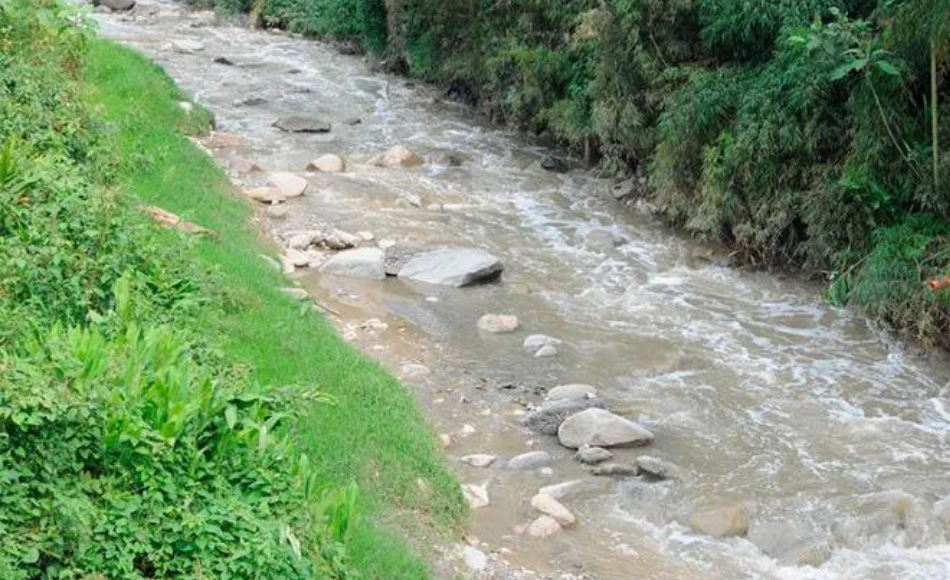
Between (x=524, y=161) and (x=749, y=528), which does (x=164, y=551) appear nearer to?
(x=749, y=528)

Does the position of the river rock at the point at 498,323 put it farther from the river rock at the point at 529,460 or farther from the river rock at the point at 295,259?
the river rock at the point at 529,460

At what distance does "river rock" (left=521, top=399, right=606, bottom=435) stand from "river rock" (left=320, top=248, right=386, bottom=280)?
11.7 ft

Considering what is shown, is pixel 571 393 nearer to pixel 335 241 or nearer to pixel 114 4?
pixel 335 241

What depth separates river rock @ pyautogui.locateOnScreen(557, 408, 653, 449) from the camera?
9.11 metres

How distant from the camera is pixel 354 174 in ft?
54.6

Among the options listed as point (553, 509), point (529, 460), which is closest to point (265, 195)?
point (529, 460)

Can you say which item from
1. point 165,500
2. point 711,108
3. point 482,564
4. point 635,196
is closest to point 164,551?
point 165,500

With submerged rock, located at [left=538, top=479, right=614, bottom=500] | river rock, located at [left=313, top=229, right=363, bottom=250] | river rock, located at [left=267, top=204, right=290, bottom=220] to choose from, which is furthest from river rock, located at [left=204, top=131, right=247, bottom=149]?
submerged rock, located at [left=538, top=479, right=614, bottom=500]

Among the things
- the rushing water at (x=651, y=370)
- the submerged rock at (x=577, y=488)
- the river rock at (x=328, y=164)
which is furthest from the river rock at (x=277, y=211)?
the submerged rock at (x=577, y=488)

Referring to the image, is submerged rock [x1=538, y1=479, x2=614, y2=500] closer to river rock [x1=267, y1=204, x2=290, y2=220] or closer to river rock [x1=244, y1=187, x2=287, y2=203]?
river rock [x1=267, y1=204, x2=290, y2=220]

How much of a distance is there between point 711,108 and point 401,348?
5131mm

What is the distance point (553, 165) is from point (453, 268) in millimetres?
5274

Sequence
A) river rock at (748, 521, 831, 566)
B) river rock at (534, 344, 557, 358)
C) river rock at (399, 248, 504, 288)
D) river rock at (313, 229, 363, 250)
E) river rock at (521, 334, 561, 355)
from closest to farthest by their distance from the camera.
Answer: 1. river rock at (748, 521, 831, 566)
2. river rock at (534, 344, 557, 358)
3. river rock at (521, 334, 561, 355)
4. river rock at (399, 248, 504, 288)
5. river rock at (313, 229, 363, 250)

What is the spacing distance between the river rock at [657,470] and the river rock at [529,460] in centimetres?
69
